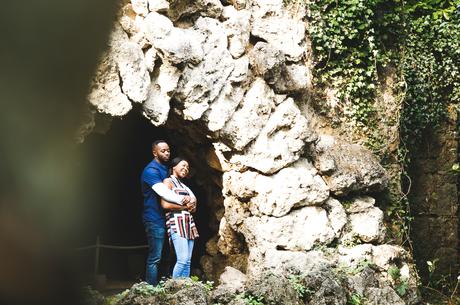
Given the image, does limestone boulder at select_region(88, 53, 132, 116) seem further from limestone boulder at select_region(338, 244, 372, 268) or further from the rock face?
limestone boulder at select_region(338, 244, 372, 268)

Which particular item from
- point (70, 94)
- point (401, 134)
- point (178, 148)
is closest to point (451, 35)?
point (401, 134)

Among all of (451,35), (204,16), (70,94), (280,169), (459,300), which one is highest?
(451,35)

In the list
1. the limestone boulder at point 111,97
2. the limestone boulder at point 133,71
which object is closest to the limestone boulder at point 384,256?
the limestone boulder at point 133,71

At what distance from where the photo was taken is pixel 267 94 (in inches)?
265

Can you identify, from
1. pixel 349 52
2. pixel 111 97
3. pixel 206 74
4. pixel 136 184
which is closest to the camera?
pixel 111 97

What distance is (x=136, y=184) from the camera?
9.49m

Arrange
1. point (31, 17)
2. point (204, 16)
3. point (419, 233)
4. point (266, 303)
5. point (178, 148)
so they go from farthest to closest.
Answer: point (419, 233) → point (178, 148) → point (204, 16) → point (266, 303) → point (31, 17)

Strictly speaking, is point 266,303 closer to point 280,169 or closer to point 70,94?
point 280,169

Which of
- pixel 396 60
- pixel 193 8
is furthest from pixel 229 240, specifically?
pixel 396 60

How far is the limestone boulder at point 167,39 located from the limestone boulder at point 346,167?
201cm

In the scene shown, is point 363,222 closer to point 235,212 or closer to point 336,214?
point 336,214

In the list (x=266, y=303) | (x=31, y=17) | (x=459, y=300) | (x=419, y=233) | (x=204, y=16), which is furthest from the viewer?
(x=419, y=233)

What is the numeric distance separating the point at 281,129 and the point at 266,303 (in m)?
2.21

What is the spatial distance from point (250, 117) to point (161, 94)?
114cm
